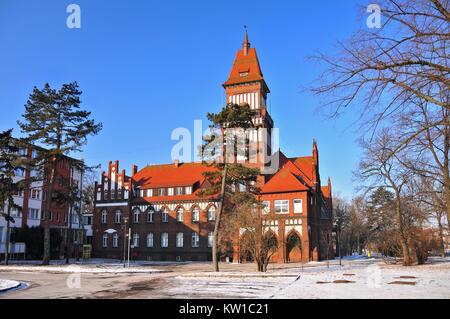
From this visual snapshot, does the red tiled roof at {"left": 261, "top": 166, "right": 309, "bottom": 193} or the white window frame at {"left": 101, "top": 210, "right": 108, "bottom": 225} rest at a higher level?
the red tiled roof at {"left": 261, "top": 166, "right": 309, "bottom": 193}

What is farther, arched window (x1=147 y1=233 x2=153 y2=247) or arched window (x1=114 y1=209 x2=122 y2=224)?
arched window (x1=114 y1=209 x2=122 y2=224)

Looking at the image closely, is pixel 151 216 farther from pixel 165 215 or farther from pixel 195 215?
pixel 195 215

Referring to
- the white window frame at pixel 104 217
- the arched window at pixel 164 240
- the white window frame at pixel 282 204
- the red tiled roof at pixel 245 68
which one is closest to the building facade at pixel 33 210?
the white window frame at pixel 104 217

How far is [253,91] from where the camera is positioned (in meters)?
52.1

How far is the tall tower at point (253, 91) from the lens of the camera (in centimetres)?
A: 5019

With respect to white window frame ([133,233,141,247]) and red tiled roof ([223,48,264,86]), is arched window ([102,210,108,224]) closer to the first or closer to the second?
white window frame ([133,233,141,247])

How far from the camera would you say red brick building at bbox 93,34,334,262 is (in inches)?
1700

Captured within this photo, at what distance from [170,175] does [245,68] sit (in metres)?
18.2

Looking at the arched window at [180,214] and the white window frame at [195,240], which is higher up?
the arched window at [180,214]

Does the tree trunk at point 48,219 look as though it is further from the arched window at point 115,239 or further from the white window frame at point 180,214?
the white window frame at point 180,214

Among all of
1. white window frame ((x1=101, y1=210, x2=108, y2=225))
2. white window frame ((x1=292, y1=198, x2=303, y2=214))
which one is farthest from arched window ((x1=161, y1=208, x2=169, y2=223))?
white window frame ((x1=292, y1=198, x2=303, y2=214))
